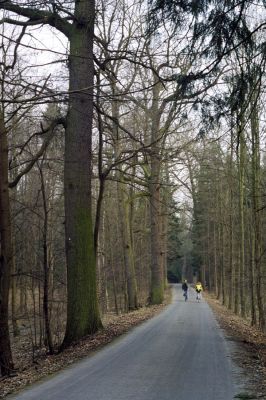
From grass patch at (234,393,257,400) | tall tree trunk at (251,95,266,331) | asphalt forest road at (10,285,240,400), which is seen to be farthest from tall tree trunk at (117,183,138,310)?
grass patch at (234,393,257,400)

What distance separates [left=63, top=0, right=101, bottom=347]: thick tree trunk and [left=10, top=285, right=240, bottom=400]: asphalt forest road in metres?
1.14

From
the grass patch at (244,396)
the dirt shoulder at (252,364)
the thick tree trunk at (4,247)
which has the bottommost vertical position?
the dirt shoulder at (252,364)

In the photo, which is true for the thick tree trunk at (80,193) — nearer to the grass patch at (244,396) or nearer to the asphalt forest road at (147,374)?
the asphalt forest road at (147,374)

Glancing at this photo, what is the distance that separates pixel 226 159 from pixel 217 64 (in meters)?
20.6

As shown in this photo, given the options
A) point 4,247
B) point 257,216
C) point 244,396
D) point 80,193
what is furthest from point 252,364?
point 257,216

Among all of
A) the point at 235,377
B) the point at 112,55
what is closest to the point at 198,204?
the point at 112,55

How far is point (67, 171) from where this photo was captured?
1262 cm

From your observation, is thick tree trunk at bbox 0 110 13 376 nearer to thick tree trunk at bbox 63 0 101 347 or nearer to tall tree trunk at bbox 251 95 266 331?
thick tree trunk at bbox 63 0 101 347

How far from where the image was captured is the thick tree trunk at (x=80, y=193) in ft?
40.1

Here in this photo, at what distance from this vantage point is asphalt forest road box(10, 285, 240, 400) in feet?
22.5

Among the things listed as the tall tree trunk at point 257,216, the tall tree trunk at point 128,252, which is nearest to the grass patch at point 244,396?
the tall tree trunk at point 257,216

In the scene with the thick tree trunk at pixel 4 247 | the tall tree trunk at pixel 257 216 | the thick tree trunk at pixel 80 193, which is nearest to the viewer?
the thick tree trunk at pixel 4 247

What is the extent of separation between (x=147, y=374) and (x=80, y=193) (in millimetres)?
5487

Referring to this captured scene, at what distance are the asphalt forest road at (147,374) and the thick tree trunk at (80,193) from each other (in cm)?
114
